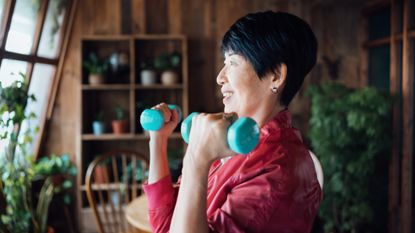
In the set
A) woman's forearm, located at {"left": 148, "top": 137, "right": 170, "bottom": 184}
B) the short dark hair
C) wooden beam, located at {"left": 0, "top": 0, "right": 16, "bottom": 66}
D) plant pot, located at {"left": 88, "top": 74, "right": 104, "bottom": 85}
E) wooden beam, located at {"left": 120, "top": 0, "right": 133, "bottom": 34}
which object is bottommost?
woman's forearm, located at {"left": 148, "top": 137, "right": 170, "bottom": 184}

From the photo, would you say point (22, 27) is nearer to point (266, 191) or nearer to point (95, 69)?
point (95, 69)

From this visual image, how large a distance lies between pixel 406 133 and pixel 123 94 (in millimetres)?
2460

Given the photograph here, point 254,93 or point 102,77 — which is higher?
point 102,77

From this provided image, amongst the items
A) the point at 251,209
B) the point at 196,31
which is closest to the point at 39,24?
the point at 196,31

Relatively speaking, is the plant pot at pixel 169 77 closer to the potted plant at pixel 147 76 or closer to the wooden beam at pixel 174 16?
the potted plant at pixel 147 76

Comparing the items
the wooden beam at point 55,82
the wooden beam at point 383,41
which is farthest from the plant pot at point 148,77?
the wooden beam at point 383,41

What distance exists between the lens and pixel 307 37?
88 cm

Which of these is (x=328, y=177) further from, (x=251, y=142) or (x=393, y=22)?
(x=251, y=142)

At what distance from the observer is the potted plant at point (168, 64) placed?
3542mm

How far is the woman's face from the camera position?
88cm

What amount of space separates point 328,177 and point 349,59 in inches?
50.5

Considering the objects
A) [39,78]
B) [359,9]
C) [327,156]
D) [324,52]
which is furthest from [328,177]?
[39,78]

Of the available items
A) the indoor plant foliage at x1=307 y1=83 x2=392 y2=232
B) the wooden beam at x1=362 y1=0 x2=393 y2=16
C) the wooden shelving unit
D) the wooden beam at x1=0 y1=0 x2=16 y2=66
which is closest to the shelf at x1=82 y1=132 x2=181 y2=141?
the wooden shelving unit

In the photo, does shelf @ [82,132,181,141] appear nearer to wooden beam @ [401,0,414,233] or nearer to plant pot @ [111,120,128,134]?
plant pot @ [111,120,128,134]
